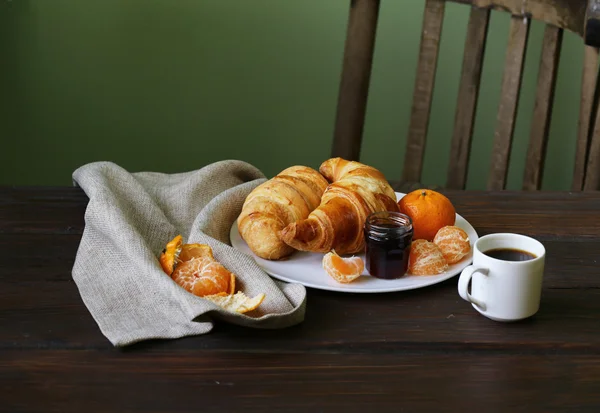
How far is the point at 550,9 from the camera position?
1.57 metres

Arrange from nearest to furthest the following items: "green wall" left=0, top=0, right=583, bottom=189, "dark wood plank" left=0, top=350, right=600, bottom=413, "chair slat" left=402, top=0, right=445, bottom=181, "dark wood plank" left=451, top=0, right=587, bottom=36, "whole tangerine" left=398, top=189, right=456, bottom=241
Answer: "dark wood plank" left=0, top=350, right=600, bottom=413 → "whole tangerine" left=398, top=189, right=456, bottom=241 → "dark wood plank" left=451, top=0, right=587, bottom=36 → "chair slat" left=402, top=0, right=445, bottom=181 → "green wall" left=0, top=0, right=583, bottom=189

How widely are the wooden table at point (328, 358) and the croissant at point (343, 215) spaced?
8 cm

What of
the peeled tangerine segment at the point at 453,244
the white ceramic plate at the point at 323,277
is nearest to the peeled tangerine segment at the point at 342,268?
the white ceramic plate at the point at 323,277

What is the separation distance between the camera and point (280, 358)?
2.87 ft

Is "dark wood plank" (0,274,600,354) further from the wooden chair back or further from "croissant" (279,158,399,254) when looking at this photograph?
the wooden chair back

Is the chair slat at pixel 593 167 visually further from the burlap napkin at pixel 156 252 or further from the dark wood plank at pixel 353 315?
the burlap napkin at pixel 156 252

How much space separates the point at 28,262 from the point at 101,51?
51.4 inches

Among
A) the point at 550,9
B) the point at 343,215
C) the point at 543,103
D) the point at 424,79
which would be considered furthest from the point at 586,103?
the point at 343,215

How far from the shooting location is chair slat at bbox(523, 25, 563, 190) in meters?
1.58

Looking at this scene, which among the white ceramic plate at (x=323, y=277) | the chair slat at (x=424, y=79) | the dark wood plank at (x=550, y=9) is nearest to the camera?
the white ceramic plate at (x=323, y=277)

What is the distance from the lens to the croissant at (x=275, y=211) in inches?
43.0

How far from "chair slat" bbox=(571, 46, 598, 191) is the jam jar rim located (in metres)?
0.72

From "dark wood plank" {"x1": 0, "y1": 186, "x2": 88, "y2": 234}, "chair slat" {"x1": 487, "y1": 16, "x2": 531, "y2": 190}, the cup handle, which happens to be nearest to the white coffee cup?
the cup handle

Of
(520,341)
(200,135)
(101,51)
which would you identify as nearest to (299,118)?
(200,135)
